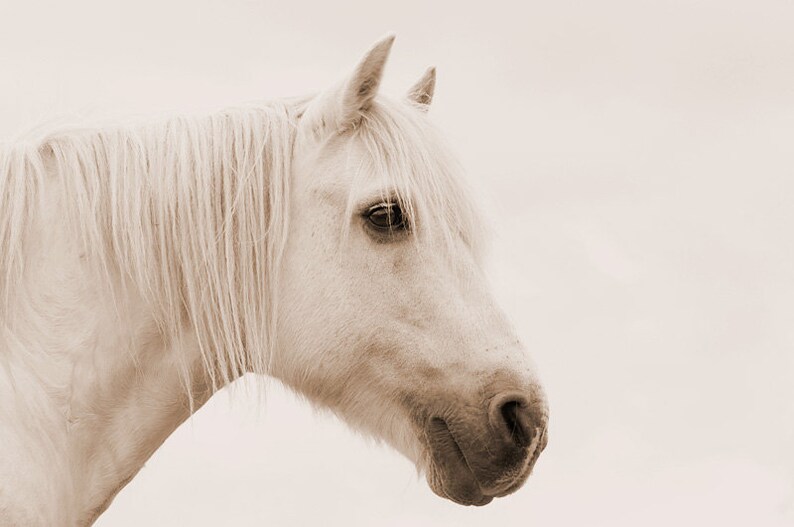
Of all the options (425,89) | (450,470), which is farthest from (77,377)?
(425,89)

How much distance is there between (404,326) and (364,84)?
107cm

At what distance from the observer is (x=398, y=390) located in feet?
13.6

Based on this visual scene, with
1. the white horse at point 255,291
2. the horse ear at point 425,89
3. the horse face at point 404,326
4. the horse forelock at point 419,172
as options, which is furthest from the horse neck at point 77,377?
the horse ear at point 425,89

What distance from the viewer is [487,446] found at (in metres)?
4.06

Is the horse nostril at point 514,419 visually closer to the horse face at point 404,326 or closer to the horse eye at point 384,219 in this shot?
the horse face at point 404,326

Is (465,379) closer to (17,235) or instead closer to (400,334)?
(400,334)

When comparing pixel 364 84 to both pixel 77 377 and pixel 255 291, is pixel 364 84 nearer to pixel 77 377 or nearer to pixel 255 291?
A: pixel 255 291

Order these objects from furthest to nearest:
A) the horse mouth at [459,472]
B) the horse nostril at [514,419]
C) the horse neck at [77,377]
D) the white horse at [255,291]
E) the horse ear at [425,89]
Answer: the horse ear at [425,89]
the horse mouth at [459,472]
the horse nostril at [514,419]
the white horse at [255,291]
the horse neck at [77,377]

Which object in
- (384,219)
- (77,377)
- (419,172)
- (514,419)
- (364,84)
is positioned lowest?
(514,419)

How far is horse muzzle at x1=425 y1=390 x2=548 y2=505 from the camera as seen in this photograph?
157 inches

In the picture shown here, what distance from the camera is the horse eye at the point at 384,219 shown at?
405cm

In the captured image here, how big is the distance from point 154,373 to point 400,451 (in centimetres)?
115

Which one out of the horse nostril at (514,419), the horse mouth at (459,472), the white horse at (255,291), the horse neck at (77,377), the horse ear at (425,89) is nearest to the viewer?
the horse neck at (77,377)

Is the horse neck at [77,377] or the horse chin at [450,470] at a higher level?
the horse neck at [77,377]
